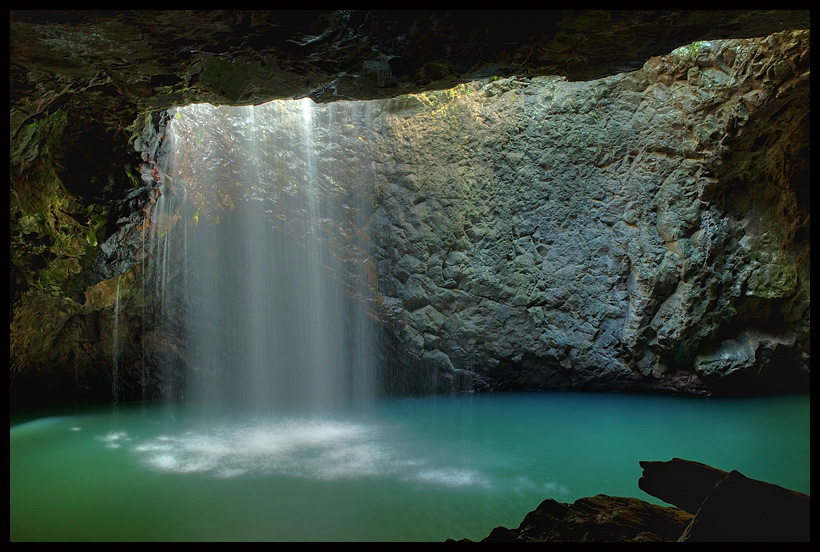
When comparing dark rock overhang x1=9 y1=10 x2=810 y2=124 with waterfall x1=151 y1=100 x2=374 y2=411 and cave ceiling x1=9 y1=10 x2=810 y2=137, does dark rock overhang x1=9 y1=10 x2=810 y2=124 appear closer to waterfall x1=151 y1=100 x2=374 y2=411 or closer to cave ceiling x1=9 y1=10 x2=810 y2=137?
cave ceiling x1=9 y1=10 x2=810 y2=137

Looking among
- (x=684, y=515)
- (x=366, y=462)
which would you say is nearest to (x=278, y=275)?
(x=366, y=462)

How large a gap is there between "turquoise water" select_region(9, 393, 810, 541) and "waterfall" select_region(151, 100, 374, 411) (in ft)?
4.01

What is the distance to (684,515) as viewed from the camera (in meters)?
3.28

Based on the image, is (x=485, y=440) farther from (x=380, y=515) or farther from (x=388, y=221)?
(x=388, y=221)

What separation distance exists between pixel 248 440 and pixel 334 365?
3.07m

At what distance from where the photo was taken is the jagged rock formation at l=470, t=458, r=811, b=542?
2758 mm

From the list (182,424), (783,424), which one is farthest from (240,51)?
(783,424)

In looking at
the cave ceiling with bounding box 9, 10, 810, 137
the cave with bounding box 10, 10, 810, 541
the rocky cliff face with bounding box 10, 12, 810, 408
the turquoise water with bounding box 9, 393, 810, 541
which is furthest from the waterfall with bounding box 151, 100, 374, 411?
the cave ceiling with bounding box 9, 10, 810, 137

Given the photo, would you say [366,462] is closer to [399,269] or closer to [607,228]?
[399,269]

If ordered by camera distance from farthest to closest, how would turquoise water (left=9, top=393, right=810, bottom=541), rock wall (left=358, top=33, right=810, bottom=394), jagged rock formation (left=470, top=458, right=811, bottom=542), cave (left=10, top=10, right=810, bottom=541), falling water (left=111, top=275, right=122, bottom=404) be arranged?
1. falling water (left=111, top=275, right=122, bottom=404)
2. rock wall (left=358, top=33, right=810, bottom=394)
3. cave (left=10, top=10, right=810, bottom=541)
4. turquoise water (left=9, top=393, right=810, bottom=541)
5. jagged rock formation (left=470, top=458, right=811, bottom=542)

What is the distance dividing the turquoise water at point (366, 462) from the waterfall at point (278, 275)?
1.22 metres

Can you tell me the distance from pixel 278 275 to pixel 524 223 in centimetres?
459

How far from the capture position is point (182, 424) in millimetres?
7680

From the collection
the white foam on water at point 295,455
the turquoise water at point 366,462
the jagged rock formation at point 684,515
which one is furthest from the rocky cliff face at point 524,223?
the jagged rock formation at point 684,515
